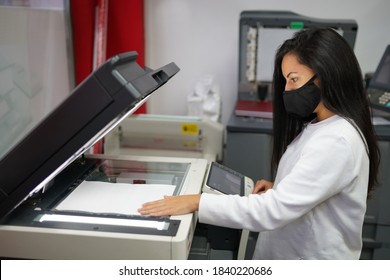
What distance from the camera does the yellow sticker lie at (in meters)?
2.09

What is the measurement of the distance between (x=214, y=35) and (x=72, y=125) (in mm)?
1889

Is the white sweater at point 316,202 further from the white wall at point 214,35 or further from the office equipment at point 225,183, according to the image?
the white wall at point 214,35

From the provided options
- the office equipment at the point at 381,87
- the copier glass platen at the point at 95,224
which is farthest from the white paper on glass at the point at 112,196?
the office equipment at the point at 381,87

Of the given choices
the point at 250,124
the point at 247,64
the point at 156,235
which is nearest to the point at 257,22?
the point at 247,64

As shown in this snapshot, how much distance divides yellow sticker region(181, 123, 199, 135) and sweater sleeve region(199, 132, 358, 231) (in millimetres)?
1024

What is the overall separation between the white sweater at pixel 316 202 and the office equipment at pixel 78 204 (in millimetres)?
140

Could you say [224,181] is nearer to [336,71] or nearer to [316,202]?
[316,202]

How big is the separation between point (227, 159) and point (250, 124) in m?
0.22

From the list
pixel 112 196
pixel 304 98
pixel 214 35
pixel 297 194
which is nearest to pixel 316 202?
pixel 297 194

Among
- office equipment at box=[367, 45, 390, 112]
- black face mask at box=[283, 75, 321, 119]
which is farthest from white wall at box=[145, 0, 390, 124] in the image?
black face mask at box=[283, 75, 321, 119]

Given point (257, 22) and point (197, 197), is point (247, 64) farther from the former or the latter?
point (197, 197)

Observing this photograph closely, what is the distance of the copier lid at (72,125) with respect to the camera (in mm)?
846

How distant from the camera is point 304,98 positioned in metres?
1.12
